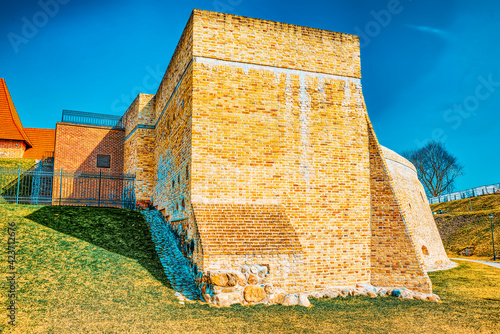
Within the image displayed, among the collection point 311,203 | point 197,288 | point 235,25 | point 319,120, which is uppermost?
point 235,25

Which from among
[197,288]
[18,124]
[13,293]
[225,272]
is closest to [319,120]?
[225,272]

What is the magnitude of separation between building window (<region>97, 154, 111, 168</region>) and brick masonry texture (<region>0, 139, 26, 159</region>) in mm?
9412

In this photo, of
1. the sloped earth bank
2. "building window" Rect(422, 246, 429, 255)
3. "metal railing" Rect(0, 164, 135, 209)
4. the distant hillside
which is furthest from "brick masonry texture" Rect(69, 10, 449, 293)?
the distant hillside

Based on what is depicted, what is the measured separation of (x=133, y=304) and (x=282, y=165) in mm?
4585

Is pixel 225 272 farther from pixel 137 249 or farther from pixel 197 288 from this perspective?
pixel 137 249

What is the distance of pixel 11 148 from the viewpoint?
22.7 m

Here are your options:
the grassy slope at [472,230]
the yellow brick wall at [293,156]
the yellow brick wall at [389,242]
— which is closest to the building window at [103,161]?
the yellow brick wall at [293,156]

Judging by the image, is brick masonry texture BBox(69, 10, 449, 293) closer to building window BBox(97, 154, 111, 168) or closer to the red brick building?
building window BBox(97, 154, 111, 168)

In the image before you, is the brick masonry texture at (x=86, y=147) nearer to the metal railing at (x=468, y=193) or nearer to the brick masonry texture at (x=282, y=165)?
the brick masonry texture at (x=282, y=165)

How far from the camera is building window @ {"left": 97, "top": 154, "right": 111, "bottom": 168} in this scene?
1720 cm

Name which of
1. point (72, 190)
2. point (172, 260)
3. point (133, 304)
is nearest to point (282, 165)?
point (172, 260)

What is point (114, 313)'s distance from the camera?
6387 mm

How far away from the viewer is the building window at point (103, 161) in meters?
17.2

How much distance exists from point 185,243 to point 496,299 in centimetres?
791
